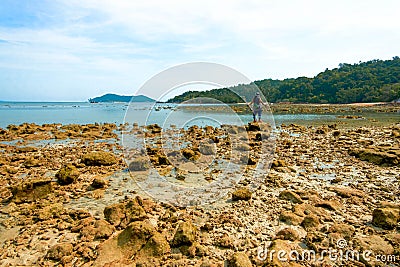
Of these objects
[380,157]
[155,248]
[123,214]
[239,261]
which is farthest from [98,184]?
[380,157]

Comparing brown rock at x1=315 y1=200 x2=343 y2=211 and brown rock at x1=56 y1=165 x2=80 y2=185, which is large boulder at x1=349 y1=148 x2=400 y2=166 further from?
brown rock at x1=56 y1=165 x2=80 y2=185

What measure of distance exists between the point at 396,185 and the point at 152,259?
7.26 m

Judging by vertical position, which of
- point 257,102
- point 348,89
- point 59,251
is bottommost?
point 59,251

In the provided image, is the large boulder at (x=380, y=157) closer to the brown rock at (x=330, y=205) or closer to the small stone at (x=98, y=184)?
the brown rock at (x=330, y=205)

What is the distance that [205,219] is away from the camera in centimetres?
586

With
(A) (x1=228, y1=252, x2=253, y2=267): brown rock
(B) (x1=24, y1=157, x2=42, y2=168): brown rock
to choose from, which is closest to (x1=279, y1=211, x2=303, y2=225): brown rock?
(A) (x1=228, y1=252, x2=253, y2=267): brown rock

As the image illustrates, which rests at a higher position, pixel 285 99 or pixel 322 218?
pixel 285 99

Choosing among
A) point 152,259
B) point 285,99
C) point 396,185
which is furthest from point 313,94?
point 152,259

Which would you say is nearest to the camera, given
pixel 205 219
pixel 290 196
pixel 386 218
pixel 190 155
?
pixel 386 218

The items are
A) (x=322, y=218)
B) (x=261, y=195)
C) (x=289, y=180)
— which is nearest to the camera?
(x=322, y=218)

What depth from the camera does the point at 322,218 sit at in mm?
5680

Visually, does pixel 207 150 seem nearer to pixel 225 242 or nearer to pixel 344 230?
pixel 225 242

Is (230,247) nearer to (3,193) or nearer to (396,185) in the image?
(396,185)

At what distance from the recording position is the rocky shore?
14.6ft
